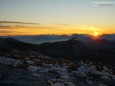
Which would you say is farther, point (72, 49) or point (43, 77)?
point (72, 49)

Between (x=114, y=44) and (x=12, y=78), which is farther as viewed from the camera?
(x=114, y=44)

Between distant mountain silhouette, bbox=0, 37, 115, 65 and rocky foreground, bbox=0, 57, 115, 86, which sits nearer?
rocky foreground, bbox=0, 57, 115, 86

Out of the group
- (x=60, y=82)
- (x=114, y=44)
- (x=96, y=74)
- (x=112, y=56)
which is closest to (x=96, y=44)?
(x=114, y=44)

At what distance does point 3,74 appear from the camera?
1667cm

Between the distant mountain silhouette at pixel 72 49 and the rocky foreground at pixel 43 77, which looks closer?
the rocky foreground at pixel 43 77

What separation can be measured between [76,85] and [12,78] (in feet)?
15.4

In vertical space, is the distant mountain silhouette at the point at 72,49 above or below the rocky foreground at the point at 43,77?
below

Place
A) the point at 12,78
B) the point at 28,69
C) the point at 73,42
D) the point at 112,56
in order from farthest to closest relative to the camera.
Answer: the point at 73,42, the point at 112,56, the point at 28,69, the point at 12,78

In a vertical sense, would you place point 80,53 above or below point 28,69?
below

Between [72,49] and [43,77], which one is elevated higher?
[43,77]

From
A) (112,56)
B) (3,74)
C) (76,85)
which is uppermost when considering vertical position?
(3,74)

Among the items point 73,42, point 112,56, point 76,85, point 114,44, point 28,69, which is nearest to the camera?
point 76,85

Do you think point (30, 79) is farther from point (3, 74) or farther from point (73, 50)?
point (73, 50)

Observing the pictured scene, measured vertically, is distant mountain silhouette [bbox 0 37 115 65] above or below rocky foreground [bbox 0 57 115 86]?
below
